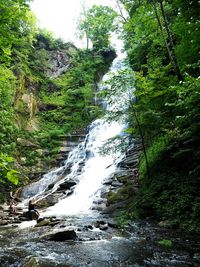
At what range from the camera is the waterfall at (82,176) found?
1451cm

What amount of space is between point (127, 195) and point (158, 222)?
3808mm

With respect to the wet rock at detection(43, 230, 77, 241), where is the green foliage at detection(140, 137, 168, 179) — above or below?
above

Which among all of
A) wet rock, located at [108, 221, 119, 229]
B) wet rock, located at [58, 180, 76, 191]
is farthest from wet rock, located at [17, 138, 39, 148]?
wet rock, located at [108, 221, 119, 229]

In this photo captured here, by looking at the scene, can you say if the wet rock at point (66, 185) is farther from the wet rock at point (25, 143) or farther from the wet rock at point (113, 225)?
the wet rock at point (113, 225)

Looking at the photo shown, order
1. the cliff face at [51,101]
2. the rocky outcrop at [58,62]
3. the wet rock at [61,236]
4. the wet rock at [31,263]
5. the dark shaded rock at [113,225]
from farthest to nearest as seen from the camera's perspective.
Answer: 1. the rocky outcrop at [58,62]
2. the cliff face at [51,101]
3. the dark shaded rock at [113,225]
4. the wet rock at [61,236]
5. the wet rock at [31,263]

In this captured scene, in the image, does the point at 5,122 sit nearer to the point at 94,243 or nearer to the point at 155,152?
the point at 155,152

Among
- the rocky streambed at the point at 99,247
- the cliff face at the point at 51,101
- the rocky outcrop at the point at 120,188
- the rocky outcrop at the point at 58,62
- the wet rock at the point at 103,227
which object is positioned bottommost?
the rocky streambed at the point at 99,247

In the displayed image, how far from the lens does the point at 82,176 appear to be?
18.5 m

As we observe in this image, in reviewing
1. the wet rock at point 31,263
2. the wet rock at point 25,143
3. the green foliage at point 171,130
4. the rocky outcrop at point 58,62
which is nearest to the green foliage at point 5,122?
the wet rock at point 25,143

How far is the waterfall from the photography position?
14.5 meters

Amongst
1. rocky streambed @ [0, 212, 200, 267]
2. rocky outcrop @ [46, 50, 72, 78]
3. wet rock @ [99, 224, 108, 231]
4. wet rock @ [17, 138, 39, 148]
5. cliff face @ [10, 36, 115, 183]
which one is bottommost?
rocky streambed @ [0, 212, 200, 267]

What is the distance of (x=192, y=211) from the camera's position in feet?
28.5

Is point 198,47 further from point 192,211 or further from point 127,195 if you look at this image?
point 127,195

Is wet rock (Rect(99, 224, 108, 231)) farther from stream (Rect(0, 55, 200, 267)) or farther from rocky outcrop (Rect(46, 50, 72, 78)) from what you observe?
rocky outcrop (Rect(46, 50, 72, 78))
